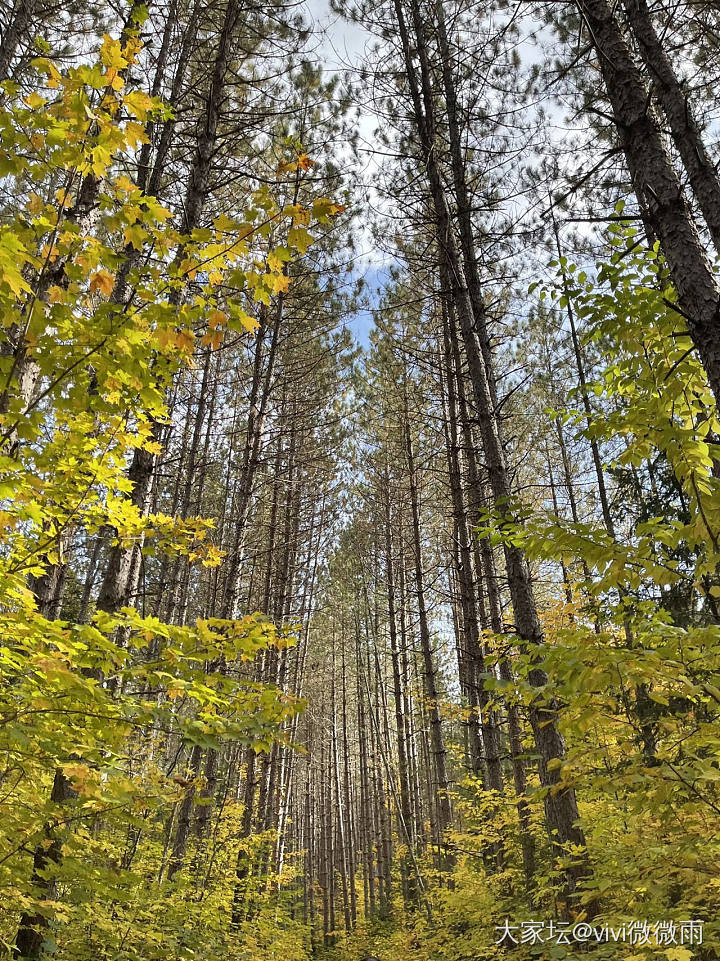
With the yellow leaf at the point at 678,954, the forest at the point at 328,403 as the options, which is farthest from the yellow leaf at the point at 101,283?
the yellow leaf at the point at 678,954

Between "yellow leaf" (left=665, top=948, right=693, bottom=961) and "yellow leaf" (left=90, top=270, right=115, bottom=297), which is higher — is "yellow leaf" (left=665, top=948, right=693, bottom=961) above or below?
below

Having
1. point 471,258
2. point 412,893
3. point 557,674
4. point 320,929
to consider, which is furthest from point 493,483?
point 320,929

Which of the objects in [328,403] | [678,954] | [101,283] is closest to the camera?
[678,954]

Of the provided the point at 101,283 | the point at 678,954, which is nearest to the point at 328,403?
the point at 101,283

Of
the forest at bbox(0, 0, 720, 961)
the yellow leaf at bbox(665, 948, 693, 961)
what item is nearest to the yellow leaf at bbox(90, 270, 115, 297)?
the forest at bbox(0, 0, 720, 961)

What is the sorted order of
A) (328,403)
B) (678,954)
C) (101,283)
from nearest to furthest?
(678,954), (101,283), (328,403)

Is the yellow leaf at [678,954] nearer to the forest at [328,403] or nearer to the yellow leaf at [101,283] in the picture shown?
the forest at [328,403]

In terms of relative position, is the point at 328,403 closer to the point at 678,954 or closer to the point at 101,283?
the point at 101,283

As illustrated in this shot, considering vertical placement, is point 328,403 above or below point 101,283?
above

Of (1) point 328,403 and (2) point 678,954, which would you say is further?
(1) point 328,403

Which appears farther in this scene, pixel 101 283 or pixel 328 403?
pixel 328 403

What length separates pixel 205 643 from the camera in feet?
9.71

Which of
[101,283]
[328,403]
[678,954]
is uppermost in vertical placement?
[328,403]

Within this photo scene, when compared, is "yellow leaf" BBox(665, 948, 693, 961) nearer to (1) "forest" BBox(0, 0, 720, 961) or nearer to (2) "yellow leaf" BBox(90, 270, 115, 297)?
(1) "forest" BBox(0, 0, 720, 961)
